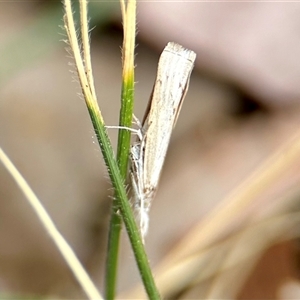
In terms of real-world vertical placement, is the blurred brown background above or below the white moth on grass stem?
above

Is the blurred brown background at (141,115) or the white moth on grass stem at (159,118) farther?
the blurred brown background at (141,115)

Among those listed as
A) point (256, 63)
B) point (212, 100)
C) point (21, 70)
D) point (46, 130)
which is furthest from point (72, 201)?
point (256, 63)

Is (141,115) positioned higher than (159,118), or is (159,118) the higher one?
(141,115)

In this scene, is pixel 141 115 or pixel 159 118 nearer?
pixel 159 118

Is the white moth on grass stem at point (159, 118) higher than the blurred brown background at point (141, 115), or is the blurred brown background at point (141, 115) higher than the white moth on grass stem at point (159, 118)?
the blurred brown background at point (141, 115)
